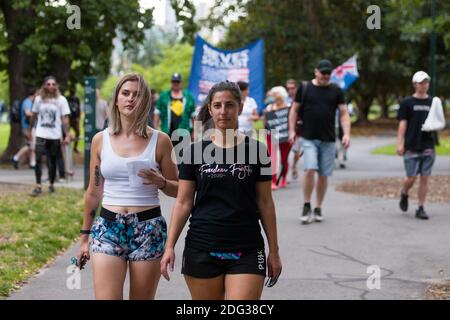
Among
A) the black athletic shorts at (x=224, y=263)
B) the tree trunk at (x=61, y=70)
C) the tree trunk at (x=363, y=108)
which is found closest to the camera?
the black athletic shorts at (x=224, y=263)

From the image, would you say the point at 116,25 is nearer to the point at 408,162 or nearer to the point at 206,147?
the point at 408,162

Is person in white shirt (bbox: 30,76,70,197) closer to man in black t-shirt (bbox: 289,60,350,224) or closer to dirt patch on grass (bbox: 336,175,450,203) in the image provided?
man in black t-shirt (bbox: 289,60,350,224)

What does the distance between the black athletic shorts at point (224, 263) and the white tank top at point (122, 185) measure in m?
0.50

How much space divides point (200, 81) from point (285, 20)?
25.9 meters

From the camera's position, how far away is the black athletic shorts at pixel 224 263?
4359 mm

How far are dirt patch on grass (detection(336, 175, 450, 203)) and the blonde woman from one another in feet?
28.3

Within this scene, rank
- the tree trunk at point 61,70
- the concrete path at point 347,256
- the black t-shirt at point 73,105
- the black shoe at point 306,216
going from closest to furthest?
1. the concrete path at point 347,256
2. the black shoe at point 306,216
3. the tree trunk at point 61,70
4. the black t-shirt at point 73,105

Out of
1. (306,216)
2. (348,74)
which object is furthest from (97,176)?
(348,74)

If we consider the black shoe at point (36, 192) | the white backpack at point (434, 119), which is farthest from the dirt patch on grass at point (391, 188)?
the black shoe at point (36, 192)

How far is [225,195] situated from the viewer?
4426 mm

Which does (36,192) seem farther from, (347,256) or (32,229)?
(347,256)

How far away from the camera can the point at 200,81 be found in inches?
634

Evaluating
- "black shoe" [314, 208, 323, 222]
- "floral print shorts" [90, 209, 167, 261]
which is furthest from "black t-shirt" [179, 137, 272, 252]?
"black shoe" [314, 208, 323, 222]

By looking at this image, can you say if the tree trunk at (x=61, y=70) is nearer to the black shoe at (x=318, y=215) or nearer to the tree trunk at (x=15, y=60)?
the tree trunk at (x=15, y=60)
